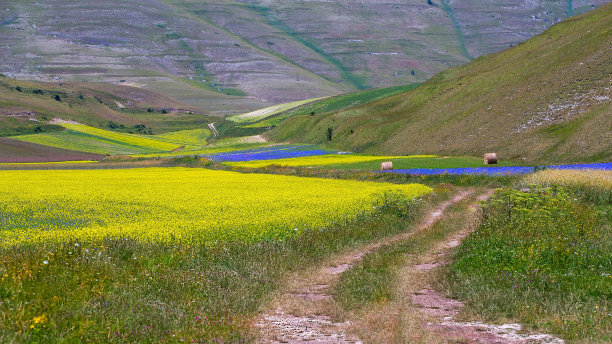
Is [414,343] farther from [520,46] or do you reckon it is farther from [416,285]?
[520,46]

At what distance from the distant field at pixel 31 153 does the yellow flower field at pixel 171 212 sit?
1851 inches

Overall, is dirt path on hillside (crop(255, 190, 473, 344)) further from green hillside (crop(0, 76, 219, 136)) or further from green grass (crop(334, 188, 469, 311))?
green hillside (crop(0, 76, 219, 136))

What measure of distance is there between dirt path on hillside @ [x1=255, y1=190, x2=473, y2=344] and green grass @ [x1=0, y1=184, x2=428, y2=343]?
15.4 inches

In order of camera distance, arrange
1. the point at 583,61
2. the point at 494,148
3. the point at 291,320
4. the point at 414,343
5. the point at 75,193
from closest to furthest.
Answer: the point at 414,343 < the point at 291,320 < the point at 75,193 < the point at 494,148 < the point at 583,61

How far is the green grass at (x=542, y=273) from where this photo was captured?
34.1ft

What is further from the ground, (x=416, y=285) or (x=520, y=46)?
(x=520, y=46)

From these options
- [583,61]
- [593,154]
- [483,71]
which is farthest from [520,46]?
[593,154]

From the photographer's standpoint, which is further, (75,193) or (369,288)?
(75,193)

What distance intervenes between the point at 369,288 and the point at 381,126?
8198 centimetres

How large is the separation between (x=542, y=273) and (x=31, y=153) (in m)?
81.6

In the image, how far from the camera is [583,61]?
240ft

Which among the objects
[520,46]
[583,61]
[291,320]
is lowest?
[291,320]

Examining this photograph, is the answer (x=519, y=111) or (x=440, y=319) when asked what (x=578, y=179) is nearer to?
(x=440, y=319)

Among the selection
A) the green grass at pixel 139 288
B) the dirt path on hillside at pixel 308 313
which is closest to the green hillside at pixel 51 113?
the green grass at pixel 139 288
